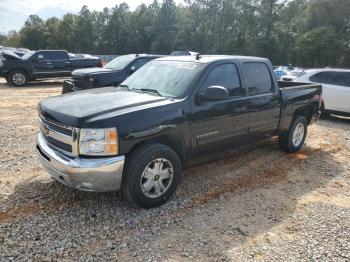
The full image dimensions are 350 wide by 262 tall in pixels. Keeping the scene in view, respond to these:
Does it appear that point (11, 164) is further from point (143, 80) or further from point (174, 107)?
point (174, 107)

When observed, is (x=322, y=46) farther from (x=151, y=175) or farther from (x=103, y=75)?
(x=151, y=175)

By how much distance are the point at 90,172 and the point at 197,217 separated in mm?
1358

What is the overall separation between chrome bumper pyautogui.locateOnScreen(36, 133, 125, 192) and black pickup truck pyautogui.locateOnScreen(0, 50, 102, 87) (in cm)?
1293

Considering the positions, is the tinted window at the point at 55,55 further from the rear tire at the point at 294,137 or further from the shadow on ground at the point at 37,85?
the rear tire at the point at 294,137

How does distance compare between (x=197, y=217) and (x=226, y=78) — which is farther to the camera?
(x=226, y=78)

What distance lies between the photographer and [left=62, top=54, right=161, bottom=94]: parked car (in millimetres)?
9828

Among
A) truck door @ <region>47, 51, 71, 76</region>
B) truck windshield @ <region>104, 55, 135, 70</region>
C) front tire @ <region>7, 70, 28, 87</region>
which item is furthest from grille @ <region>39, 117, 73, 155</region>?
truck door @ <region>47, 51, 71, 76</region>

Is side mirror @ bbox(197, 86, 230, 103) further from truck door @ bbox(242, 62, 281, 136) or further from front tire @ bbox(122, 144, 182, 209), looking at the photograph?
truck door @ bbox(242, 62, 281, 136)

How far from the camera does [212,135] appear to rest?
4.60 m

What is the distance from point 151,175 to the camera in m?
3.95

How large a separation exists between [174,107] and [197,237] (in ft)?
4.99

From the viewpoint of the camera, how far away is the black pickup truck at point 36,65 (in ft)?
48.8

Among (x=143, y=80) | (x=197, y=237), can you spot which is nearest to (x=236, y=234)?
(x=197, y=237)

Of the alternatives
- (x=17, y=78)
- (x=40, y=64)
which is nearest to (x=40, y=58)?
(x=40, y=64)
